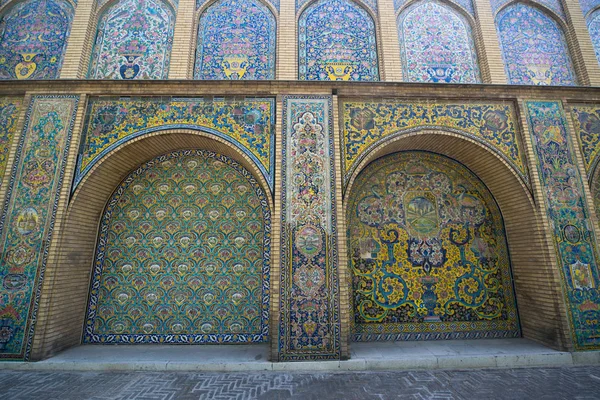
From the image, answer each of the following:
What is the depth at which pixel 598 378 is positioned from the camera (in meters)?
4.01

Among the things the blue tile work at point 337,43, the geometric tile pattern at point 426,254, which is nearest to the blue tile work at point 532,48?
the geometric tile pattern at point 426,254

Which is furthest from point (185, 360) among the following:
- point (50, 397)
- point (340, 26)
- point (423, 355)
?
point (340, 26)

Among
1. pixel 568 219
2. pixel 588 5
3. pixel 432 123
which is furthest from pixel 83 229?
pixel 588 5

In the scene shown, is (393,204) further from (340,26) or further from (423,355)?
(340,26)

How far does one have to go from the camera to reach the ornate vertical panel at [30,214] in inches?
173

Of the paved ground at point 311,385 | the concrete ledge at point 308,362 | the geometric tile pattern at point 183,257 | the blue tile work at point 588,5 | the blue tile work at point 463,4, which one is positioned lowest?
the paved ground at point 311,385

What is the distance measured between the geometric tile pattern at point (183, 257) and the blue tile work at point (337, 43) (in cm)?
246

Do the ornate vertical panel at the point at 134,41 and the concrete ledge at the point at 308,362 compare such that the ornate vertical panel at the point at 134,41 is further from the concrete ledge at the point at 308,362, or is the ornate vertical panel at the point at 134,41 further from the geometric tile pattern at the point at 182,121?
the concrete ledge at the point at 308,362

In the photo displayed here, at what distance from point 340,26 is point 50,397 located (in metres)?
7.25

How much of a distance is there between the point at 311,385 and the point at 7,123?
21.0ft

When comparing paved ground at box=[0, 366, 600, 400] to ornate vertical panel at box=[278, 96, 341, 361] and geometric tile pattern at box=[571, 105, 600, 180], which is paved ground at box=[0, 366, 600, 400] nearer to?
ornate vertical panel at box=[278, 96, 341, 361]

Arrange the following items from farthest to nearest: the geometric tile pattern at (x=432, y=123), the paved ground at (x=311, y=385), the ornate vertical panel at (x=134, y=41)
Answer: the ornate vertical panel at (x=134, y=41)
the geometric tile pattern at (x=432, y=123)
the paved ground at (x=311, y=385)

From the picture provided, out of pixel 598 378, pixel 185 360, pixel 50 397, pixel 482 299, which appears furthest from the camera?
pixel 482 299

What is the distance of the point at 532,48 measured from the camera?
614cm
